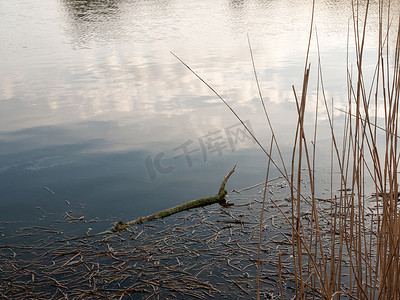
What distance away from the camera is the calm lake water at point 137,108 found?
4379 millimetres

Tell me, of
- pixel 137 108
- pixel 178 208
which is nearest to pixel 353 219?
pixel 178 208

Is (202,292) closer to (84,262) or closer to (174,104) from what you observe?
(84,262)

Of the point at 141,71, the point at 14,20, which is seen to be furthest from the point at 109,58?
the point at 14,20

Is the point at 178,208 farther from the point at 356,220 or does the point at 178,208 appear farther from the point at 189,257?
the point at 356,220

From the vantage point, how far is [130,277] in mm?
2902

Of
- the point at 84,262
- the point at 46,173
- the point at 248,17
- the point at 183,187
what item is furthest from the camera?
the point at 248,17

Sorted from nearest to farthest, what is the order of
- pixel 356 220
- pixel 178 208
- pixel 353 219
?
pixel 353 219, pixel 356 220, pixel 178 208

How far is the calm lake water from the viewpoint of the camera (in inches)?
172

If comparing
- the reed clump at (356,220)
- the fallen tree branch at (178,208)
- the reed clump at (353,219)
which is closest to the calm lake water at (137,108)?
the fallen tree branch at (178,208)

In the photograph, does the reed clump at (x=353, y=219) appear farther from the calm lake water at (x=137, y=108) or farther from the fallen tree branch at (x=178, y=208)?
the calm lake water at (x=137, y=108)

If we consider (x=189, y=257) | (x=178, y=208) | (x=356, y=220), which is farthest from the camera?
(x=178, y=208)

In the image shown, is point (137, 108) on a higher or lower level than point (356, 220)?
lower

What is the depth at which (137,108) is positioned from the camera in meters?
6.79

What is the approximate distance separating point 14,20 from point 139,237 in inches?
543
